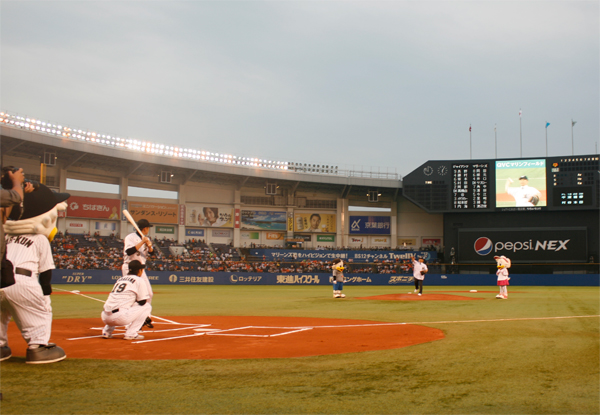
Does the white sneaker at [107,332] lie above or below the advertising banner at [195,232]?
below

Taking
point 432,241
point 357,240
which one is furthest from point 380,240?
point 432,241

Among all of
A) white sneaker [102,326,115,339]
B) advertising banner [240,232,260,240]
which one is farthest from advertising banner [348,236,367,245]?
white sneaker [102,326,115,339]

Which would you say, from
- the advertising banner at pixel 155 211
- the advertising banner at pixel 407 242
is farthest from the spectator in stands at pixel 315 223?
the advertising banner at pixel 155 211

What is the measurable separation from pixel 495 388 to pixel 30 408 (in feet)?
13.6

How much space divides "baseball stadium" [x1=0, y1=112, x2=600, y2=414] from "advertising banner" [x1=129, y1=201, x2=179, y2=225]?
224 millimetres

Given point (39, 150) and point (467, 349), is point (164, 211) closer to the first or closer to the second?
point (39, 150)

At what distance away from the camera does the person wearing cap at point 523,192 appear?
4066 cm

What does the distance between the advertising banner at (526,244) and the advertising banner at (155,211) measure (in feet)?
94.7

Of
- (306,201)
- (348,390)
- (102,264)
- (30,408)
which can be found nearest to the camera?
(30,408)

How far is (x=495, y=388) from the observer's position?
4.53m

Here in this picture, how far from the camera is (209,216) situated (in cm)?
5106

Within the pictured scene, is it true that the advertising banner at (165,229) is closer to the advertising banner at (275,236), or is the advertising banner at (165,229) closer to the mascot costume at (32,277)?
the advertising banner at (275,236)

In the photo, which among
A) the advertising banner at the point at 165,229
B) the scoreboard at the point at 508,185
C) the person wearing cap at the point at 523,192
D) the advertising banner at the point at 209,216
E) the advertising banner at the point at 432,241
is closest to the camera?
the scoreboard at the point at 508,185

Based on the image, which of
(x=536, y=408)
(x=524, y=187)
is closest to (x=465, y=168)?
(x=524, y=187)
